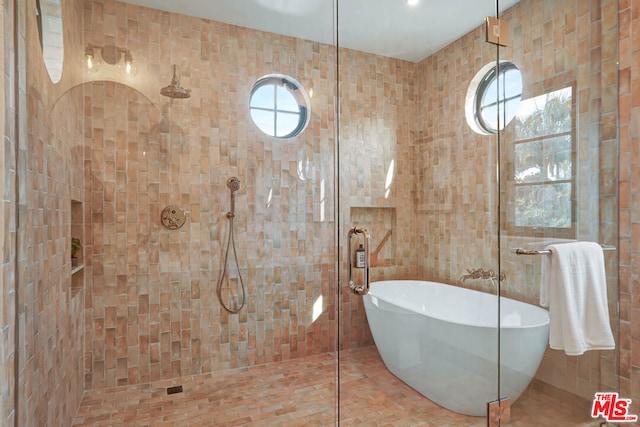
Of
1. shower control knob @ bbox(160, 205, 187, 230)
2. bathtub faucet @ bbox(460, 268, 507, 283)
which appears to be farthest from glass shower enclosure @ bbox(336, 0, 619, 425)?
shower control knob @ bbox(160, 205, 187, 230)

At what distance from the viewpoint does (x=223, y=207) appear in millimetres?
1629

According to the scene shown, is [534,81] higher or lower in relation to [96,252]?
higher

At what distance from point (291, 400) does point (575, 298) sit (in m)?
1.67

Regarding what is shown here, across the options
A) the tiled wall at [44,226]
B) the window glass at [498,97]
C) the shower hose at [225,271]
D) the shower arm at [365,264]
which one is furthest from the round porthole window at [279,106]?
the window glass at [498,97]

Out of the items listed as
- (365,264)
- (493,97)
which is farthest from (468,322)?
(493,97)

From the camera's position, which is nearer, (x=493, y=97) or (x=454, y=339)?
(x=454, y=339)

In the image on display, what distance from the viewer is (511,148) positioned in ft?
6.56

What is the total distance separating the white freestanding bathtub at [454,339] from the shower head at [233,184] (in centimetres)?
84

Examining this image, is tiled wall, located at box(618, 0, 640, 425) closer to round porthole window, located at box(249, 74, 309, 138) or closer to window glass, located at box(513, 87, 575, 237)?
window glass, located at box(513, 87, 575, 237)

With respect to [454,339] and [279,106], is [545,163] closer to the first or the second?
[454,339]

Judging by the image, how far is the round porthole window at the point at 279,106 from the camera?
5.51 ft

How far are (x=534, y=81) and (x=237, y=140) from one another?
Answer: 1.79m

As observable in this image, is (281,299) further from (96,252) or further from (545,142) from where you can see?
(545,142)

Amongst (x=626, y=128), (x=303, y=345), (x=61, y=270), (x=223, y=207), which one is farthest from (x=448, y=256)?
(x=61, y=270)
